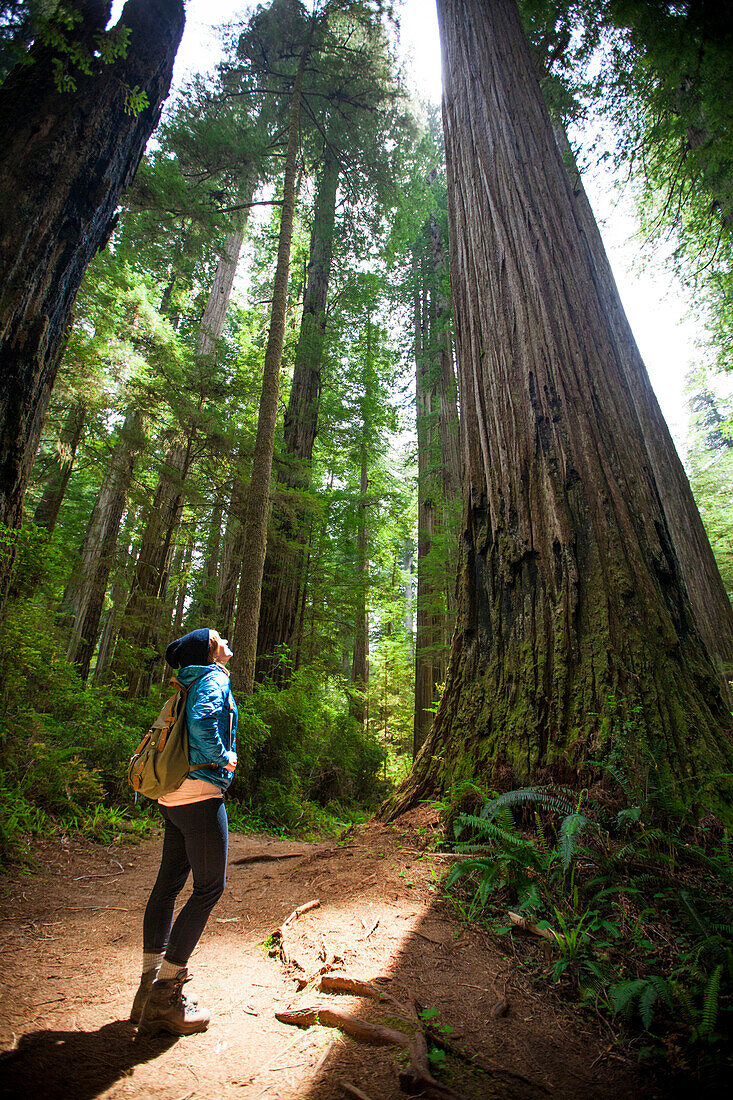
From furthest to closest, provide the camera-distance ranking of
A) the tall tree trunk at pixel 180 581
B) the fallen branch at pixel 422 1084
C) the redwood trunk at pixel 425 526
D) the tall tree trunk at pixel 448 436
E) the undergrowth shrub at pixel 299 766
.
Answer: the tall tree trunk at pixel 180 581 < the redwood trunk at pixel 425 526 < the tall tree trunk at pixel 448 436 < the undergrowth shrub at pixel 299 766 < the fallen branch at pixel 422 1084

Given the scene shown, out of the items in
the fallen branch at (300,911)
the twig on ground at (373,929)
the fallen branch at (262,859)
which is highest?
the twig on ground at (373,929)

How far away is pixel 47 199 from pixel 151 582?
22.1 ft

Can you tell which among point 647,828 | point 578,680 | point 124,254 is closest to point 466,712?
point 578,680

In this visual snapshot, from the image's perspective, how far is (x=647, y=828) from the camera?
8.10 ft

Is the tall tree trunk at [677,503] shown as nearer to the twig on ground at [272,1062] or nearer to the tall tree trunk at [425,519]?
the tall tree trunk at [425,519]

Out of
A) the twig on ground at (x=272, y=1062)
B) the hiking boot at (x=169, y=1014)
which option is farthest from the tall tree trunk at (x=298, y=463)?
the twig on ground at (x=272, y=1062)

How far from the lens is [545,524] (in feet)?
11.6

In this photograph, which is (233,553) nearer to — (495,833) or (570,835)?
(495,833)

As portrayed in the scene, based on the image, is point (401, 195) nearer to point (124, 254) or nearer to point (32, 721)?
point (124, 254)

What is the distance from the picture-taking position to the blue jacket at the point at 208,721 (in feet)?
6.81

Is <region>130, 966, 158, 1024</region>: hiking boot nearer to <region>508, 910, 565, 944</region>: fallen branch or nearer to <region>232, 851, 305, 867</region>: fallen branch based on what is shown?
<region>508, 910, 565, 944</region>: fallen branch

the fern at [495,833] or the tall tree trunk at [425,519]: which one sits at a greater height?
the tall tree trunk at [425,519]

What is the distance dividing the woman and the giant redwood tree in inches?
72.6

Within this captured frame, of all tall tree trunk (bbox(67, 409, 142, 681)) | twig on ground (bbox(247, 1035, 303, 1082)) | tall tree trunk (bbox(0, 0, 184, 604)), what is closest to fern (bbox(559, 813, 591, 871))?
twig on ground (bbox(247, 1035, 303, 1082))
